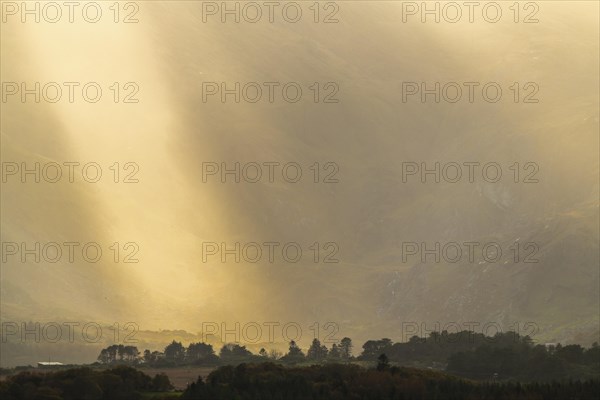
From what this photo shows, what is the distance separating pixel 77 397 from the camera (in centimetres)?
10556

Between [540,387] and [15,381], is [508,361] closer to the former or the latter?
[540,387]

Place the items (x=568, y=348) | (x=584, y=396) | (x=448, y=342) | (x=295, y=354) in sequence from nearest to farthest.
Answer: (x=584, y=396)
(x=568, y=348)
(x=448, y=342)
(x=295, y=354)

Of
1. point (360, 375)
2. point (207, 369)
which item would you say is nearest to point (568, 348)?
point (207, 369)

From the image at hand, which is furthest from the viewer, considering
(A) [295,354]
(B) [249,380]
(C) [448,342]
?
(A) [295,354]

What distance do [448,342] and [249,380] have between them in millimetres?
71403

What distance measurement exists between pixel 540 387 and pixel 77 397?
38561mm

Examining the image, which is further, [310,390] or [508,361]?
[508,361]

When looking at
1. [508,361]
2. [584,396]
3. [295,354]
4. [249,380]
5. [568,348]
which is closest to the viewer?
[584,396]

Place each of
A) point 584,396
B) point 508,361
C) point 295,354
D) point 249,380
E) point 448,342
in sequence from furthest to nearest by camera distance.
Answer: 1. point 295,354
2. point 448,342
3. point 508,361
4. point 249,380
5. point 584,396

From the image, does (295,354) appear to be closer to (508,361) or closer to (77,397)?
(508,361)

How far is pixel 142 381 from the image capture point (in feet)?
376

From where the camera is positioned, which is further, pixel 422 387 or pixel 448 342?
pixel 448 342

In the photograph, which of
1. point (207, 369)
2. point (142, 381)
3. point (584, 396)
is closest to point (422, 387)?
point (584, 396)

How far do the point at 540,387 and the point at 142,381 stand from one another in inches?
1346
